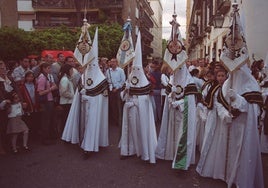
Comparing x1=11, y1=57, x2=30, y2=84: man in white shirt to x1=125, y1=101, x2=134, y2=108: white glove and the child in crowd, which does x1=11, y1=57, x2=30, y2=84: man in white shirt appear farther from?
x1=125, y1=101, x2=134, y2=108: white glove

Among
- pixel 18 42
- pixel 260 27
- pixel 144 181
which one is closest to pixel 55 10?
pixel 18 42

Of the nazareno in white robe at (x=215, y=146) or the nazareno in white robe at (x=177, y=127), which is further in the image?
the nazareno in white robe at (x=177, y=127)

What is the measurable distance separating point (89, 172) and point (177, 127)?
1931mm

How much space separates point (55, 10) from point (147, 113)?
1370 inches

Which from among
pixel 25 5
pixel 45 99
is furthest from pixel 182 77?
pixel 25 5

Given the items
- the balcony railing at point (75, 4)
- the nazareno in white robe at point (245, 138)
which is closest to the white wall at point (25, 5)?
the balcony railing at point (75, 4)

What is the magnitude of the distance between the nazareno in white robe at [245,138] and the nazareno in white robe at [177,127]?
40.1 inches

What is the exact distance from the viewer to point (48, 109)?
8.52 meters

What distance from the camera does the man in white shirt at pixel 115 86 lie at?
10734 mm

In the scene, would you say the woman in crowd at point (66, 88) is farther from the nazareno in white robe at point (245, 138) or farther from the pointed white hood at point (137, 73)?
the nazareno in white robe at point (245, 138)

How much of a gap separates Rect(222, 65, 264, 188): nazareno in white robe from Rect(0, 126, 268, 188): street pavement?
0.52m

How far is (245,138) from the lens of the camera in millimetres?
5305

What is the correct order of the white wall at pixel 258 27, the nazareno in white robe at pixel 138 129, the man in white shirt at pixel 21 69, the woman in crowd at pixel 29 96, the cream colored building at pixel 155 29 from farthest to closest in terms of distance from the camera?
the cream colored building at pixel 155 29 < the white wall at pixel 258 27 < the man in white shirt at pixel 21 69 < the woman in crowd at pixel 29 96 < the nazareno in white robe at pixel 138 129

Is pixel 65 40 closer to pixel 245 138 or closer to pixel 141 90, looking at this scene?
pixel 141 90
